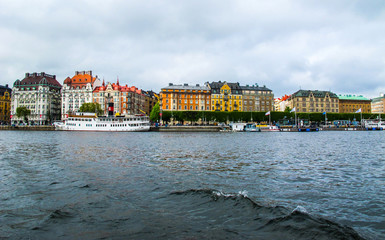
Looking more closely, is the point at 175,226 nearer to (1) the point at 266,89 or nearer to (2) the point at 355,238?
(2) the point at 355,238

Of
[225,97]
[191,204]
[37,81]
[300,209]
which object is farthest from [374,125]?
[37,81]

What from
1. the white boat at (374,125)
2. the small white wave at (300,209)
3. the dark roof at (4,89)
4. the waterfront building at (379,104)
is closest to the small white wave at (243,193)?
the small white wave at (300,209)

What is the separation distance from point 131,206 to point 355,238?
6.62 meters

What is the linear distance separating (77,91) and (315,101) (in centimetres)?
12693

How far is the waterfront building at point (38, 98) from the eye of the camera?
134 meters

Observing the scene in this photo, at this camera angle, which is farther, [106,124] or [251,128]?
[251,128]

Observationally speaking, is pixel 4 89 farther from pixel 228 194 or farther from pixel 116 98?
pixel 228 194

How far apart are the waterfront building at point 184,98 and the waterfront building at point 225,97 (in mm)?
3617

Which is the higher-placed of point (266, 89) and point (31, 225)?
point (266, 89)

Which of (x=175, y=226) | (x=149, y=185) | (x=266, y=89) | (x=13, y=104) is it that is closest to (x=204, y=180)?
(x=149, y=185)

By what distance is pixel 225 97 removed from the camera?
436 ft

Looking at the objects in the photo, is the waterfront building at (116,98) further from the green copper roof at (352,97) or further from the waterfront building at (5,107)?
the green copper roof at (352,97)

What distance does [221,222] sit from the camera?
7.87 meters

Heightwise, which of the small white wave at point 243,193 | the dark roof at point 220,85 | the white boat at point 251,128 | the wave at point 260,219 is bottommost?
the wave at point 260,219
